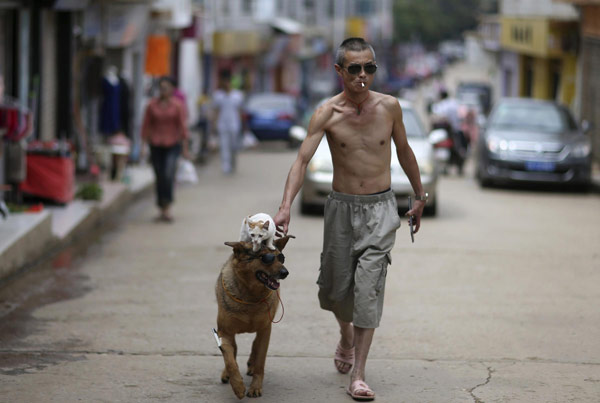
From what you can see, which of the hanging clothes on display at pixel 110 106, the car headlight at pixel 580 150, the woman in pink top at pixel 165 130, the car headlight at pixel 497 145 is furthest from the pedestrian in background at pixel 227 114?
the woman in pink top at pixel 165 130

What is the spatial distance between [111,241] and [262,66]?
4545 cm

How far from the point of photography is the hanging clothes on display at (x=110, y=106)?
65.0ft

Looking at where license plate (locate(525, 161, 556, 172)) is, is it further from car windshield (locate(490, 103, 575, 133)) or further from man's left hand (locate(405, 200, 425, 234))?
man's left hand (locate(405, 200, 425, 234))

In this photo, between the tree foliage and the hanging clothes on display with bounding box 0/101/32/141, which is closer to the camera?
the hanging clothes on display with bounding box 0/101/32/141

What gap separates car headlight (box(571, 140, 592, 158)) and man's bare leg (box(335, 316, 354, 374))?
1319 cm

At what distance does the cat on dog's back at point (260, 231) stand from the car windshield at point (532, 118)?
590 inches

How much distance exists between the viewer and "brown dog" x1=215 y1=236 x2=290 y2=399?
6.19m

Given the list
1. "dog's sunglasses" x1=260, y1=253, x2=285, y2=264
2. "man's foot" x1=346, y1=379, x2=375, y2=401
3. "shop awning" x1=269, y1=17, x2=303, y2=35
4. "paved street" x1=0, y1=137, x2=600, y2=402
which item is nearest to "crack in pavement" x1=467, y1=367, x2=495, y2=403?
"paved street" x1=0, y1=137, x2=600, y2=402

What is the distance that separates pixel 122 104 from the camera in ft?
66.5

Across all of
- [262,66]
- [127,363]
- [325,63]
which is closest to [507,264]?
[127,363]

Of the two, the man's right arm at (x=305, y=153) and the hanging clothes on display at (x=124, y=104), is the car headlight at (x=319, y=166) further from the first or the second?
the man's right arm at (x=305, y=153)

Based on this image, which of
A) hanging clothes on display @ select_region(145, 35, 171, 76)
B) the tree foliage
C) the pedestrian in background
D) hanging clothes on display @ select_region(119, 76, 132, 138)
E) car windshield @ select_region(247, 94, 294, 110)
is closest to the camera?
hanging clothes on display @ select_region(119, 76, 132, 138)

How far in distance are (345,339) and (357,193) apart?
0.91 meters

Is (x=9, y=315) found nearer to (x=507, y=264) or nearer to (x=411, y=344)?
(x=411, y=344)
